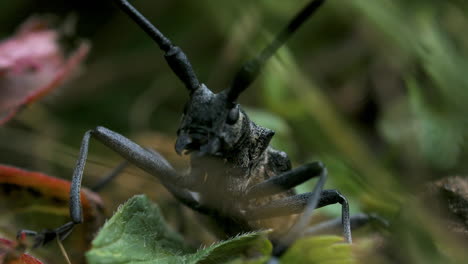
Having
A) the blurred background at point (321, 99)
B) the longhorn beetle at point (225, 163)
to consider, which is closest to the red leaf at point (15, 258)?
the longhorn beetle at point (225, 163)

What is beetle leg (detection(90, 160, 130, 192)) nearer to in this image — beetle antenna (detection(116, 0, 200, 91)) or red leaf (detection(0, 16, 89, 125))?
red leaf (detection(0, 16, 89, 125))

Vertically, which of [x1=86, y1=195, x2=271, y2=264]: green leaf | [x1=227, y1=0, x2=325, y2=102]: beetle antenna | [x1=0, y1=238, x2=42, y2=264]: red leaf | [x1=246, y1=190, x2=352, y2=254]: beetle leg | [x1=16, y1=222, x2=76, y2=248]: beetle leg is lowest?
[x1=16, y1=222, x2=76, y2=248]: beetle leg

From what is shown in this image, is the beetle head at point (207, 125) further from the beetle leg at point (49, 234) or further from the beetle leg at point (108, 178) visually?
the beetle leg at point (108, 178)

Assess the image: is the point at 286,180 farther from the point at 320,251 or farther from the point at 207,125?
the point at 320,251

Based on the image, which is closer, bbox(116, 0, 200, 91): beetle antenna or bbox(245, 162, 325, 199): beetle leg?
bbox(245, 162, 325, 199): beetle leg

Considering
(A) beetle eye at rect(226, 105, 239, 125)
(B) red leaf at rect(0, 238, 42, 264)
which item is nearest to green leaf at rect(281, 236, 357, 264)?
(A) beetle eye at rect(226, 105, 239, 125)

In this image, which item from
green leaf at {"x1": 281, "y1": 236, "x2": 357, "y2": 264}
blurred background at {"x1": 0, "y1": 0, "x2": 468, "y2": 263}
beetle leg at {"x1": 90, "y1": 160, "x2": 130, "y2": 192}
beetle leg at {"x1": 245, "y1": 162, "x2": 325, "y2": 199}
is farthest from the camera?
beetle leg at {"x1": 90, "y1": 160, "x2": 130, "y2": 192}

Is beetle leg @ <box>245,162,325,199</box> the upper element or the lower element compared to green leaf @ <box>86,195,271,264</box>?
upper
